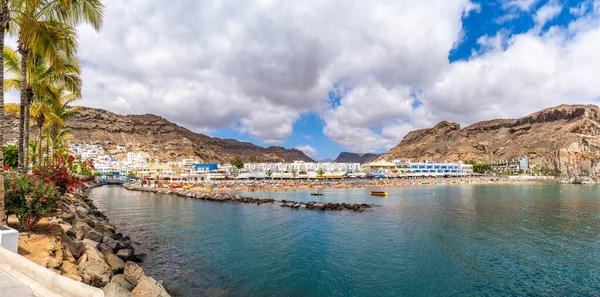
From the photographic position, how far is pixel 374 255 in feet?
59.8

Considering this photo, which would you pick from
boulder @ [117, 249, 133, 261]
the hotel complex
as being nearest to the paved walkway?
boulder @ [117, 249, 133, 261]

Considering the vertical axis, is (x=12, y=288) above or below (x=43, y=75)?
below

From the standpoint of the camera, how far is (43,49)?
1151 cm

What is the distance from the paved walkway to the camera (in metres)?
5.83

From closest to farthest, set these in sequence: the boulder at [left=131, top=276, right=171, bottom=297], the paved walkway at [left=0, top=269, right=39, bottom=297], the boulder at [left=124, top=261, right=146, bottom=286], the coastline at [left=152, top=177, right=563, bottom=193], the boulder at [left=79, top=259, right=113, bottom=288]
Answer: the paved walkway at [left=0, top=269, right=39, bottom=297], the boulder at [left=131, top=276, right=171, bottom=297], the boulder at [left=79, top=259, right=113, bottom=288], the boulder at [left=124, top=261, right=146, bottom=286], the coastline at [left=152, top=177, right=563, bottom=193]

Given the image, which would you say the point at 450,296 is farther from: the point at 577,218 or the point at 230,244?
the point at 577,218

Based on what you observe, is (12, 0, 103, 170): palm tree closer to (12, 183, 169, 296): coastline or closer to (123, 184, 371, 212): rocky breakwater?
(12, 183, 169, 296): coastline

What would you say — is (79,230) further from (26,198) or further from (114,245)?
(26,198)

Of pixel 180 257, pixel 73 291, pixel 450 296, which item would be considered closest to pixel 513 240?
pixel 450 296

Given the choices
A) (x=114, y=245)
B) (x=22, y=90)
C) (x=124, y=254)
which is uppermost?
(x=22, y=90)

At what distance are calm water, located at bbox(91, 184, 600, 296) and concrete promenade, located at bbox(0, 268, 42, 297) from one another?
749 cm

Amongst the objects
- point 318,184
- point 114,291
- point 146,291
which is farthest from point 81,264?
point 318,184

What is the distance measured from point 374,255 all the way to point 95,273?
14.7 m

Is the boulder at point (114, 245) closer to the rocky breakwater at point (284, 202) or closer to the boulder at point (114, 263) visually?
the boulder at point (114, 263)
